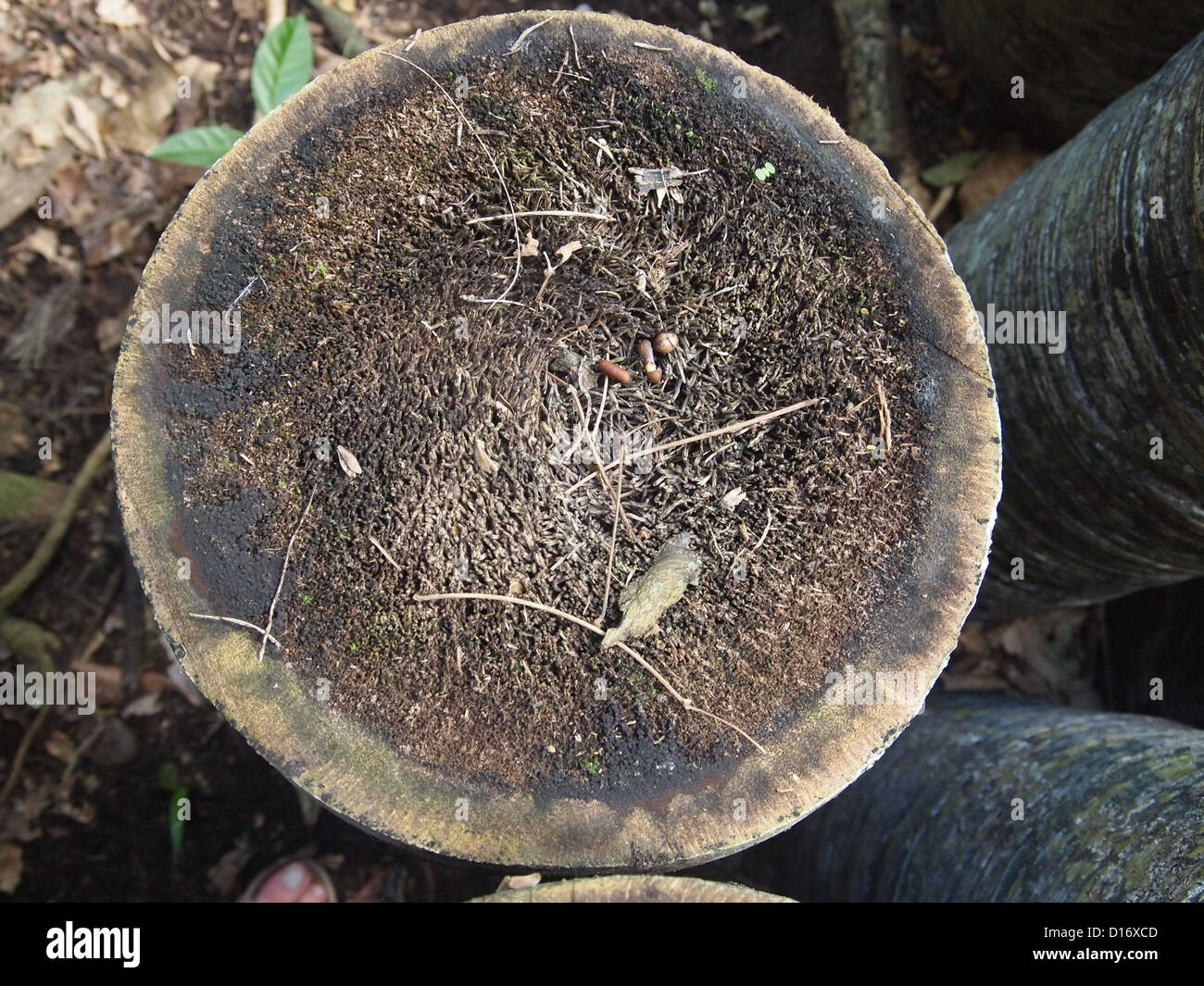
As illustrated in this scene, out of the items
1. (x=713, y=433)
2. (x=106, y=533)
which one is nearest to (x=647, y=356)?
(x=713, y=433)

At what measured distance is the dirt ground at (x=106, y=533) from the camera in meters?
2.25

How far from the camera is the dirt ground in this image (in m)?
2.25

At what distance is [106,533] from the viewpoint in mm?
2387

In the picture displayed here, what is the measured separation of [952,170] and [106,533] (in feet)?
9.46

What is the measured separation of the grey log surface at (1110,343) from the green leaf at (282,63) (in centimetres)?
185

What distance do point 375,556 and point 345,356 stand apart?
1.09 feet

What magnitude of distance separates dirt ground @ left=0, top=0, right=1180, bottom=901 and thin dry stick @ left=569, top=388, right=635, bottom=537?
139cm

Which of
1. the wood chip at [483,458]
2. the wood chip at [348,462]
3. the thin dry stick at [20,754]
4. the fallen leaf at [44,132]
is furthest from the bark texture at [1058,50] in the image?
the thin dry stick at [20,754]

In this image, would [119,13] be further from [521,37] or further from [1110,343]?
[1110,343]

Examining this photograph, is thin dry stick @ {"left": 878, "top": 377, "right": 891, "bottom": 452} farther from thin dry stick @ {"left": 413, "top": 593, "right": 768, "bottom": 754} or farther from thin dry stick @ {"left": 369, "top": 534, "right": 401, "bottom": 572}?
thin dry stick @ {"left": 369, "top": 534, "right": 401, "bottom": 572}

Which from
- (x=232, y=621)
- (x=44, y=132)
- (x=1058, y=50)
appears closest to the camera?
(x=232, y=621)

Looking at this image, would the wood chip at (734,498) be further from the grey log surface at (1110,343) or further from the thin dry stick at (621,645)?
the grey log surface at (1110,343)

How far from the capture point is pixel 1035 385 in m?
1.79
